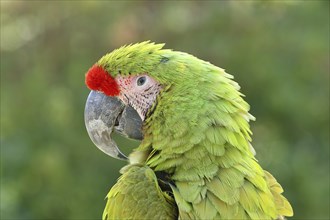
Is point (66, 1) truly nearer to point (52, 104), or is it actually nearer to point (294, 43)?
point (52, 104)

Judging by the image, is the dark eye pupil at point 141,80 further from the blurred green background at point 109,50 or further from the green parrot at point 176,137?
the blurred green background at point 109,50

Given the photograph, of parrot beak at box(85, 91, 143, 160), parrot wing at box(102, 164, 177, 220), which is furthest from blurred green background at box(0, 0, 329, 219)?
parrot wing at box(102, 164, 177, 220)

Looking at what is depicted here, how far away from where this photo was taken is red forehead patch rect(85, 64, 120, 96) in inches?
58.2

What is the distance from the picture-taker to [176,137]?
1340 mm

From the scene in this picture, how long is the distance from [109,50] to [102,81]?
6.12 ft

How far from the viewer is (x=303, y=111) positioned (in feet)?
11.1

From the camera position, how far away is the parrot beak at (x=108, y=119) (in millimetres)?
1480

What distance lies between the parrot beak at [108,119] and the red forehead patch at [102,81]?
0.07ft

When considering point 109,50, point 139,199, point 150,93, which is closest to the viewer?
point 139,199

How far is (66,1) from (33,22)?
27cm

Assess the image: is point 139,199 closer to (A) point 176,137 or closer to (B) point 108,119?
(A) point 176,137

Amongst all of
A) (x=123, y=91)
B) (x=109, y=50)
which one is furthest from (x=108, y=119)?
(x=109, y=50)

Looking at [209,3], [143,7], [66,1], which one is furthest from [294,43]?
[66,1]

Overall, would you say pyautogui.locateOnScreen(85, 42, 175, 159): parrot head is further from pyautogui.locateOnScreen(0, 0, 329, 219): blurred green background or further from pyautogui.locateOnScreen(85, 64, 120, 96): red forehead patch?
pyautogui.locateOnScreen(0, 0, 329, 219): blurred green background
